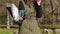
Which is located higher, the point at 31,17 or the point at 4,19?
the point at 31,17

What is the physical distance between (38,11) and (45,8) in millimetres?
9720

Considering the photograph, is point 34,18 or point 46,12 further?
point 46,12

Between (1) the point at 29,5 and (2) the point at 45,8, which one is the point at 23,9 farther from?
(2) the point at 45,8

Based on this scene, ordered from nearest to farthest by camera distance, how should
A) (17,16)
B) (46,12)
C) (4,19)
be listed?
(17,16) < (46,12) < (4,19)

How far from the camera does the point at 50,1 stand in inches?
510

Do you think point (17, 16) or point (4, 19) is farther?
point (4, 19)

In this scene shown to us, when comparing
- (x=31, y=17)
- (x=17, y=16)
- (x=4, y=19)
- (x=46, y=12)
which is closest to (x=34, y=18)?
(x=31, y=17)

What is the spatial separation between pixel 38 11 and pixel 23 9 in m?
0.21

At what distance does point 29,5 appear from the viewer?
140 inches

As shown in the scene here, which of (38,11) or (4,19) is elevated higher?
(38,11)

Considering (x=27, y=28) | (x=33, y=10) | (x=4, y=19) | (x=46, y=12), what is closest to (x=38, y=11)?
(x=33, y=10)

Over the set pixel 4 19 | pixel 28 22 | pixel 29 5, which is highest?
pixel 29 5

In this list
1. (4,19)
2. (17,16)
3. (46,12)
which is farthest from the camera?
(4,19)

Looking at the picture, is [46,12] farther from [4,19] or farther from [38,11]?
[38,11]
